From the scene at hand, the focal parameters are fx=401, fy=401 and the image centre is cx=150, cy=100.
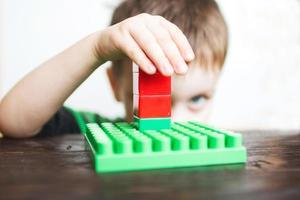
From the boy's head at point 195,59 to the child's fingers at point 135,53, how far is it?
43 cm

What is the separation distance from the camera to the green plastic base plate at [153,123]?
526mm

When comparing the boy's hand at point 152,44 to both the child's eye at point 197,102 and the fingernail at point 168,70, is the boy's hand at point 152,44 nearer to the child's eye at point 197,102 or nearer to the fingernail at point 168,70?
the fingernail at point 168,70

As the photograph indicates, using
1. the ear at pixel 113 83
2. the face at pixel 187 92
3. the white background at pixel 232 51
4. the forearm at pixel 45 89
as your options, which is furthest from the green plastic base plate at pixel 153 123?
the white background at pixel 232 51

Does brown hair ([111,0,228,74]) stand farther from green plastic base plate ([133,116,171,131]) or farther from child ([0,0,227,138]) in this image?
green plastic base plate ([133,116,171,131])

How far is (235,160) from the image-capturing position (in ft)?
1.50

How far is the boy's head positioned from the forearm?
306 mm

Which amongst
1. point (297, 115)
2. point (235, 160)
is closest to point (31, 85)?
point (235, 160)

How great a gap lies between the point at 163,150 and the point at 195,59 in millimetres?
583

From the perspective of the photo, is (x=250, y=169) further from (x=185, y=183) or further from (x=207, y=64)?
(x=207, y=64)

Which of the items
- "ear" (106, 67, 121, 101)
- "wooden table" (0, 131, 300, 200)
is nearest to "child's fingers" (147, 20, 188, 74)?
"wooden table" (0, 131, 300, 200)

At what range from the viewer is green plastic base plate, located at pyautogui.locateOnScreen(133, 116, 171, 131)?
53 centimetres

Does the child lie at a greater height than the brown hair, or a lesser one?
lesser

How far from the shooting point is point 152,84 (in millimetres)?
518

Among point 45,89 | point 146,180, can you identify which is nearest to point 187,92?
point 45,89
